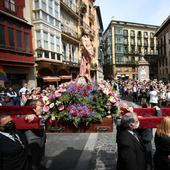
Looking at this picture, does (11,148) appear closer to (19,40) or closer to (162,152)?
(162,152)

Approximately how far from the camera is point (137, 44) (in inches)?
3748

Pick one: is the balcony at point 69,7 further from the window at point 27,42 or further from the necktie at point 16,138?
the necktie at point 16,138

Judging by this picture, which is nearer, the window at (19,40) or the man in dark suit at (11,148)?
the man in dark suit at (11,148)

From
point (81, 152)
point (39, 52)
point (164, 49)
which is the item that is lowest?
point (81, 152)

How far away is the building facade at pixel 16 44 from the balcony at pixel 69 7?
9.13 metres

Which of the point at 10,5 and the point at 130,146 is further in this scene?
the point at 10,5

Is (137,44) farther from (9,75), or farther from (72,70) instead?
(9,75)

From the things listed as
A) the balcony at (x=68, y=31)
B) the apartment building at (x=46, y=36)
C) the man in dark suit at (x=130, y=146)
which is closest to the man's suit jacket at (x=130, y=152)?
the man in dark suit at (x=130, y=146)

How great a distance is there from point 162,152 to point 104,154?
4.12 m

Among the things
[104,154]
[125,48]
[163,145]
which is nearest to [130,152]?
[163,145]

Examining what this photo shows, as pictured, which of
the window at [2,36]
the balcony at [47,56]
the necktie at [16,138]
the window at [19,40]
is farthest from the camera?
the balcony at [47,56]

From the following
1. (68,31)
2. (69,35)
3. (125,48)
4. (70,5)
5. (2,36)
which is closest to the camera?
(2,36)

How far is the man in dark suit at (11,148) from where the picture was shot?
3.97m

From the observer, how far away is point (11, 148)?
13.1 ft
